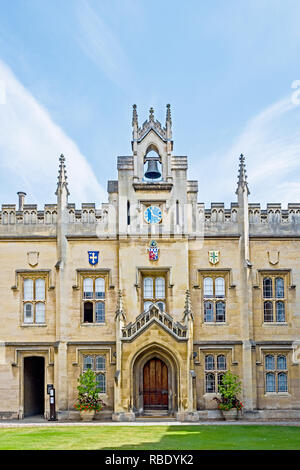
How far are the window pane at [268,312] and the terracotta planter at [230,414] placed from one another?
4767 millimetres

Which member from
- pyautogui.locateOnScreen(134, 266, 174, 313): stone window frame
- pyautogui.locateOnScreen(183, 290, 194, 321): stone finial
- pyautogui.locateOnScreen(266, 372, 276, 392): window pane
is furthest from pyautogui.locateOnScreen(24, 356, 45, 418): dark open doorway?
pyautogui.locateOnScreen(266, 372, 276, 392): window pane

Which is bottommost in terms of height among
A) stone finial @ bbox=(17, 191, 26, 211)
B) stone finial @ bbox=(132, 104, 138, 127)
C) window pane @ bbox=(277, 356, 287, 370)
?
window pane @ bbox=(277, 356, 287, 370)

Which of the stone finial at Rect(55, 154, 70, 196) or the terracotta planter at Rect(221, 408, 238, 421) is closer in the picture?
the terracotta planter at Rect(221, 408, 238, 421)

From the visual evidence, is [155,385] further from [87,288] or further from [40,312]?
[40,312]

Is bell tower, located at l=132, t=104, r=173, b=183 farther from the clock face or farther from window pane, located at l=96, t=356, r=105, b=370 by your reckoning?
window pane, located at l=96, t=356, r=105, b=370

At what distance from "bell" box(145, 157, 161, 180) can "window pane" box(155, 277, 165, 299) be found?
211 inches

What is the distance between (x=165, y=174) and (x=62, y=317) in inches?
346

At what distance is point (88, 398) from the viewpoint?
29844 mm

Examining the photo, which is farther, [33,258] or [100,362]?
[33,258]

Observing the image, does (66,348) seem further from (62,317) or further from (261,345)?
(261,345)

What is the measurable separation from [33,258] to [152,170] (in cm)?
750

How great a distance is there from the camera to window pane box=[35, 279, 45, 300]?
31.8 metres

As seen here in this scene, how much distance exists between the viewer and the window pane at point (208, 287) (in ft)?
104

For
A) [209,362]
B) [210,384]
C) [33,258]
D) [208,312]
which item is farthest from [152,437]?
[33,258]
